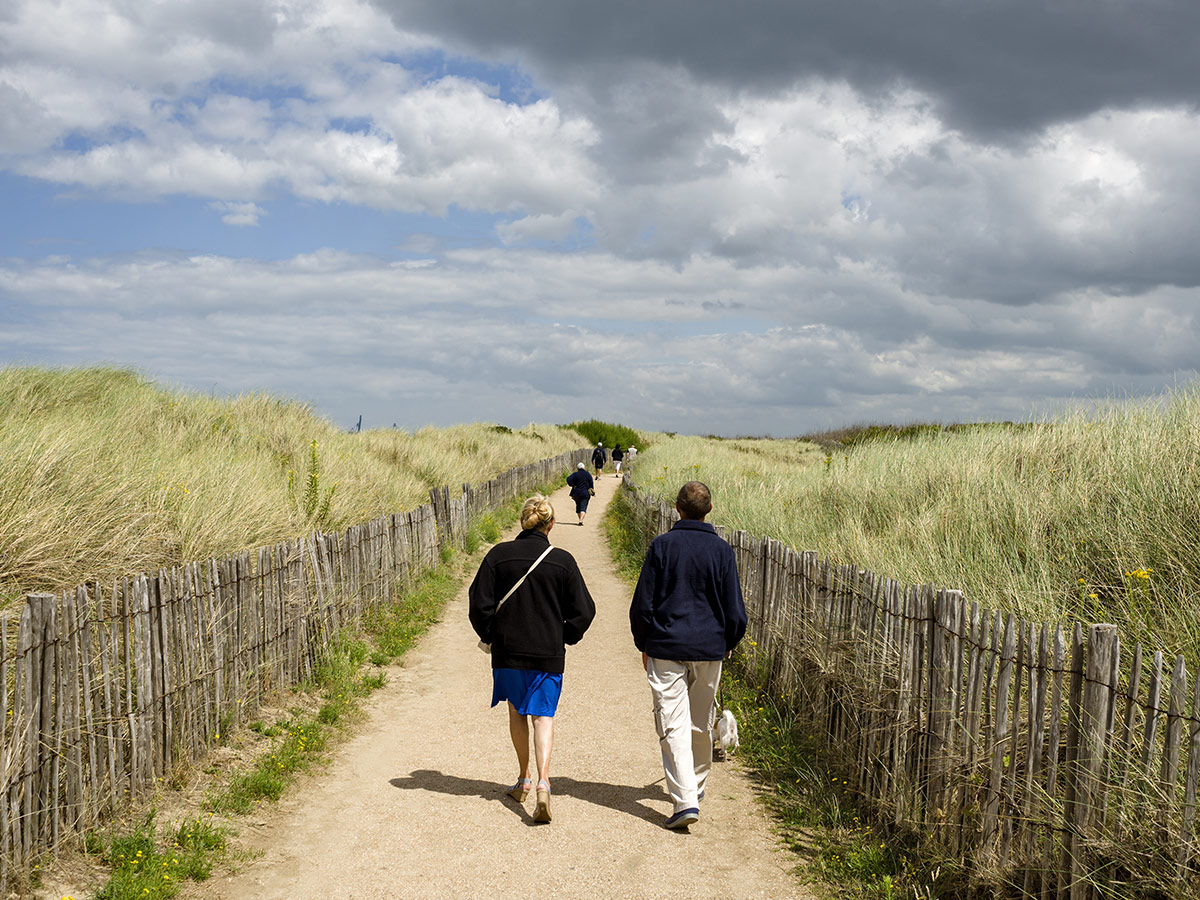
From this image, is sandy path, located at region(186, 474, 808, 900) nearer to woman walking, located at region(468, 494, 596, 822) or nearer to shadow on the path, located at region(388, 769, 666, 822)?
shadow on the path, located at region(388, 769, 666, 822)

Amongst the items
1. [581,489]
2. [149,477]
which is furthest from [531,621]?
[581,489]

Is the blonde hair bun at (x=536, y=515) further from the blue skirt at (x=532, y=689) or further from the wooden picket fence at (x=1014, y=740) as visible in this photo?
the wooden picket fence at (x=1014, y=740)

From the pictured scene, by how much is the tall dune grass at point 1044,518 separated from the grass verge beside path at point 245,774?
15.9ft

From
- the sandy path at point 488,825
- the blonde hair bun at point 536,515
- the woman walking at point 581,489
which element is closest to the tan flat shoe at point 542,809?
the sandy path at point 488,825

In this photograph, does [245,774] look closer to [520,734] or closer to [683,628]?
[520,734]

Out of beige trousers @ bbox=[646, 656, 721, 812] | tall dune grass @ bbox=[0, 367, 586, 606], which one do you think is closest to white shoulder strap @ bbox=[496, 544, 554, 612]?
beige trousers @ bbox=[646, 656, 721, 812]

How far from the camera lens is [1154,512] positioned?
22.9ft

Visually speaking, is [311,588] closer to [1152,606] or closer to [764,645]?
[764,645]

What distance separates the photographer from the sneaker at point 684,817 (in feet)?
16.8

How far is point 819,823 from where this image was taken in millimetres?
5297

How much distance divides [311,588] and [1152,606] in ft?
22.6

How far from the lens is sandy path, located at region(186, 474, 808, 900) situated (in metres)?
4.55

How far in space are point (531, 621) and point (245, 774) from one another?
232cm

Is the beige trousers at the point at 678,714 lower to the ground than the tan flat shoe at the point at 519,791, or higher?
higher
